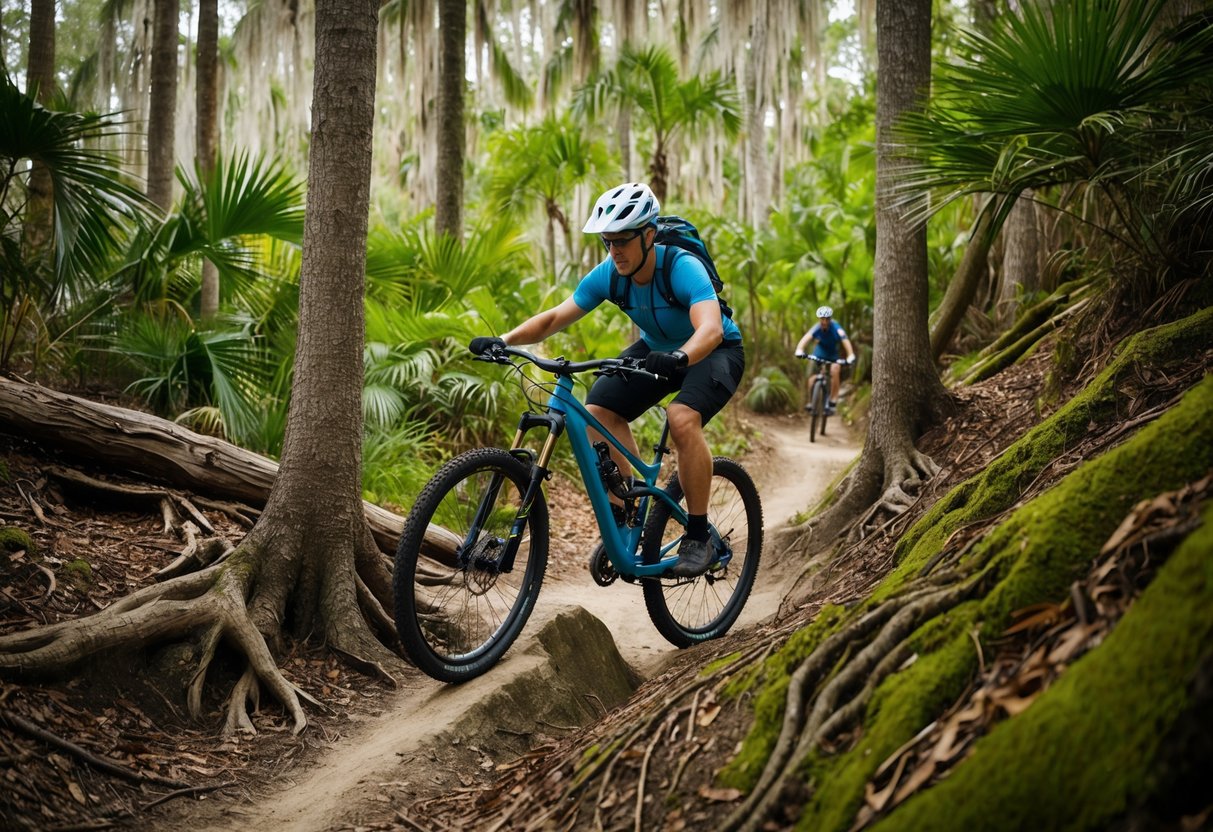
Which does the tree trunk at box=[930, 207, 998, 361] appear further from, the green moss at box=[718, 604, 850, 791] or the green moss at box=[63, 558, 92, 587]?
the green moss at box=[63, 558, 92, 587]

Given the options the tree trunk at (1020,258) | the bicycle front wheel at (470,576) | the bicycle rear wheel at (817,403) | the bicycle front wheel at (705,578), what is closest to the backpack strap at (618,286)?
the bicycle front wheel at (470,576)

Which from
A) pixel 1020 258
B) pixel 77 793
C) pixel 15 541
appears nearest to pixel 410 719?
pixel 77 793

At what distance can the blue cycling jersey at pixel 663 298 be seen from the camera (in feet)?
15.7

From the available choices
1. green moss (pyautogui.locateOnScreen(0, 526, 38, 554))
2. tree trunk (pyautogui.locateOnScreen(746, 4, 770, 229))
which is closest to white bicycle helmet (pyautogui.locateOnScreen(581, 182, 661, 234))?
green moss (pyautogui.locateOnScreen(0, 526, 38, 554))

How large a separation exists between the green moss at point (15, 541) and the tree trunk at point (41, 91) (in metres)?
3.41

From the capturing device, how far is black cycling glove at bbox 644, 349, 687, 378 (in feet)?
14.1

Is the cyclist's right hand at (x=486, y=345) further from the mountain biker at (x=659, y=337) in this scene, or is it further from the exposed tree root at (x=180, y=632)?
the exposed tree root at (x=180, y=632)

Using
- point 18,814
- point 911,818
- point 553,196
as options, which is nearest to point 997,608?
point 911,818

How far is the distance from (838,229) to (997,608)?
1814cm

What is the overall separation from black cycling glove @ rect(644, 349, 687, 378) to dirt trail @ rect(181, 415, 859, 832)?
172 cm

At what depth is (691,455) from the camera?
16.5 ft

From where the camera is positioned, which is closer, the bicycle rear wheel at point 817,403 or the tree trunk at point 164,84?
the tree trunk at point 164,84

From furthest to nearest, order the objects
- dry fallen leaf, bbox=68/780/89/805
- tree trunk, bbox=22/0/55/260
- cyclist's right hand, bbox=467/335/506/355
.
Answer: tree trunk, bbox=22/0/55/260, cyclist's right hand, bbox=467/335/506/355, dry fallen leaf, bbox=68/780/89/805

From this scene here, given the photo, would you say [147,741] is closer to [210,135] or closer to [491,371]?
[491,371]
